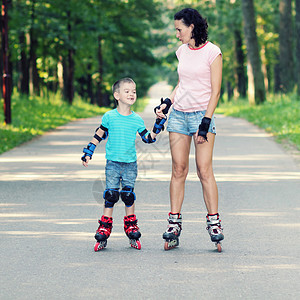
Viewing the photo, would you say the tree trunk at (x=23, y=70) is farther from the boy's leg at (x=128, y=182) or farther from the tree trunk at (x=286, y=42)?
the boy's leg at (x=128, y=182)

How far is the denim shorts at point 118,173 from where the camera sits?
5828 mm

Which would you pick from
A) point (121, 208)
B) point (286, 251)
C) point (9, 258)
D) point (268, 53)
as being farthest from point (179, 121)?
point (268, 53)

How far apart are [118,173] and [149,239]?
2.57 feet

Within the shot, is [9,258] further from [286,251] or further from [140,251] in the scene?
[286,251]

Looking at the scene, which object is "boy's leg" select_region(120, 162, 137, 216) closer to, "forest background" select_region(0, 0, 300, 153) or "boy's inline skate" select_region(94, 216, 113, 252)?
"boy's inline skate" select_region(94, 216, 113, 252)

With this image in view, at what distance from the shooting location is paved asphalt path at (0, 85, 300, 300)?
4723 mm

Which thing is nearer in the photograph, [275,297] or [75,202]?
[275,297]

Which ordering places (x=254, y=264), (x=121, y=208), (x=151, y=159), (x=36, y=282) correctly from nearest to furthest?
(x=36, y=282) → (x=254, y=264) → (x=121, y=208) → (x=151, y=159)

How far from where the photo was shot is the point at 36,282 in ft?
15.9

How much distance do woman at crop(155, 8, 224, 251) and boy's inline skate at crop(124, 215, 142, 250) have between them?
26 cm

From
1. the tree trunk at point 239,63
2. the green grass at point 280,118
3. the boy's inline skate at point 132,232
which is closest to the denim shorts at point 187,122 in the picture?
the boy's inline skate at point 132,232

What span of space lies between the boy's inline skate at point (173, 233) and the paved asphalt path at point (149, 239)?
0.06 m

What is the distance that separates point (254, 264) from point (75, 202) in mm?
3341

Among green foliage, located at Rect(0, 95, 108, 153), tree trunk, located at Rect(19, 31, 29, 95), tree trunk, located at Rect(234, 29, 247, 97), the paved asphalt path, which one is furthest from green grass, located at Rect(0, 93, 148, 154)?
tree trunk, located at Rect(234, 29, 247, 97)
